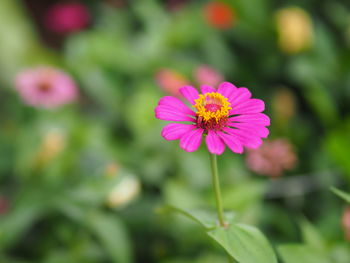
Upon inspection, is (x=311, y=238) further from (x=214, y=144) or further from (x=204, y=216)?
(x=214, y=144)

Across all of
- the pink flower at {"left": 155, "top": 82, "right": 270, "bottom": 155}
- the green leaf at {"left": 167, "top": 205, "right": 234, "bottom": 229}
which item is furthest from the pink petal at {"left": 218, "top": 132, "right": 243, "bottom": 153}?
the green leaf at {"left": 167, "top": 205, "right": 234, "bottom": 229}

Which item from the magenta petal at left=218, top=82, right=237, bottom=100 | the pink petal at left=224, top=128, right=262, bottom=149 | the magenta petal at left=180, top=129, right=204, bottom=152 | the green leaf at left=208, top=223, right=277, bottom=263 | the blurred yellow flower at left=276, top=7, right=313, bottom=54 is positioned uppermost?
the blurred yellow flower at left=276, top=7, right=313, bottom=54

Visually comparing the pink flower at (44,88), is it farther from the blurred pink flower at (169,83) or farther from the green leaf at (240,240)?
the green leaf at (240,240)

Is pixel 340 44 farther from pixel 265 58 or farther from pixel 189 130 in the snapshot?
pixel 189 130

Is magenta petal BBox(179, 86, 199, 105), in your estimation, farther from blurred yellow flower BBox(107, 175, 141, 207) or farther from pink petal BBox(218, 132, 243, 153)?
blurred yellow flower BBox(107, 175, 141, 207)

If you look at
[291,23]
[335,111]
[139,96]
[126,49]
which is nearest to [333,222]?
[335,111]

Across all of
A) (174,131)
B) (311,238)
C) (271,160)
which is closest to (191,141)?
(174,131)
